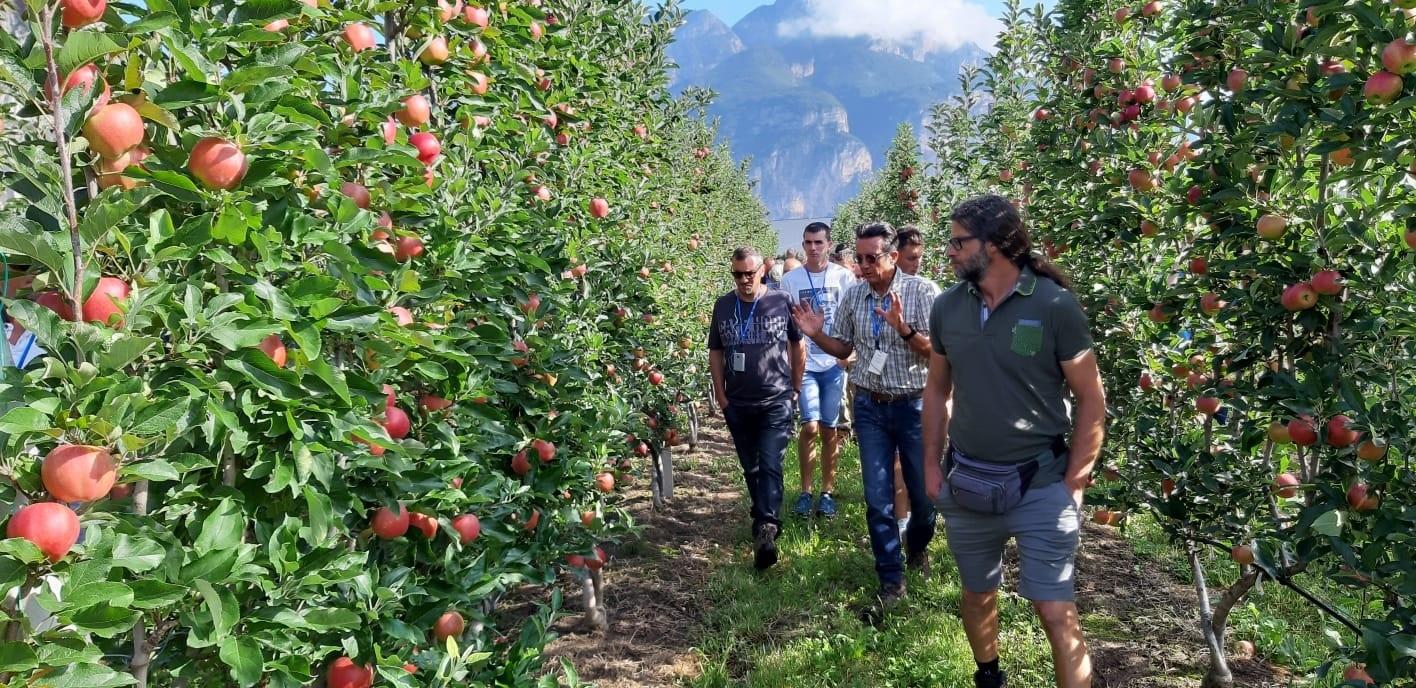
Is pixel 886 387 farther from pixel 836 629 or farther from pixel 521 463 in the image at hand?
pixel 521 463

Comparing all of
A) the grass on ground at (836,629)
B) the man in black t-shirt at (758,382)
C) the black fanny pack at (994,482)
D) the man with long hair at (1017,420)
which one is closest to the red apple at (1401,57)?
the man with long hair at (1017,420)

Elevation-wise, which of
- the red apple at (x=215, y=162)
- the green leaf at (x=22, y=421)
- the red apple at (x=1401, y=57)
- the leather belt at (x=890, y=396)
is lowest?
the leather belt at (x=890, y=396)

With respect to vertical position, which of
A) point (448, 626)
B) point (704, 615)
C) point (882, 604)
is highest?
point (448, 626)

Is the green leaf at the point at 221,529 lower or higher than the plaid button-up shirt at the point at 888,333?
lower

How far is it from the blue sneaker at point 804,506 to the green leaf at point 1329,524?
11.3 feet

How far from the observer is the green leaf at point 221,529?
115 centimetres

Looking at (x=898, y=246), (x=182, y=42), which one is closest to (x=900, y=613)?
(x=898, y=246)

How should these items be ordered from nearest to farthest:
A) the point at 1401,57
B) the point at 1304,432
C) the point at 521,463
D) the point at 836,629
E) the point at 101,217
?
the point at 101,217
the point at 1401,57
the point at 1304,432
the point at 521,463
the point at 836,629

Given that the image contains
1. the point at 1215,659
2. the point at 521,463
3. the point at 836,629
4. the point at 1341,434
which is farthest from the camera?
the point at 836,629

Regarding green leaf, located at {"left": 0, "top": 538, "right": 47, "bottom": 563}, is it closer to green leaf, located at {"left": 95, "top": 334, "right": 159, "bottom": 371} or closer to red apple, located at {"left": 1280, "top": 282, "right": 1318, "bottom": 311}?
green leaf, located at {"left": 95, "top": 334, "right": 159, "bottom": 371}

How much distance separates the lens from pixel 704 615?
388 centimetres

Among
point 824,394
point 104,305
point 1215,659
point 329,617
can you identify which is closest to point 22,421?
point 104,305

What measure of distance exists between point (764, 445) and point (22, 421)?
3530 mm

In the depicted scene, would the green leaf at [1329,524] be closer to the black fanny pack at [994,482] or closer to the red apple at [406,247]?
the black fanny pack at [994,482]
